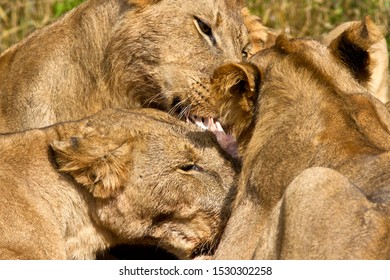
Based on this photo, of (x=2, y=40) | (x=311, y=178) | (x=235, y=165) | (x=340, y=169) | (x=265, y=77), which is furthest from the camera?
(x=2, y=40)

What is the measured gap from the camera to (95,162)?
576cm

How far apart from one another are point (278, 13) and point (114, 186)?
465 cm

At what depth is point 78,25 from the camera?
7031 millimetres

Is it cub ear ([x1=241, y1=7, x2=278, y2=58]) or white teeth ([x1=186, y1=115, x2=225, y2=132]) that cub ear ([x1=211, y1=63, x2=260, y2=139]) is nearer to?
white teeth ([x1=186, y1=115, x2=225, y2=132])

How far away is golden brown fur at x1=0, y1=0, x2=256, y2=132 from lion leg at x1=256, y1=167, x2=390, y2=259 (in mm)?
1855

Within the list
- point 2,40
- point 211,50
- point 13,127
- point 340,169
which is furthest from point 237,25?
point 2,40

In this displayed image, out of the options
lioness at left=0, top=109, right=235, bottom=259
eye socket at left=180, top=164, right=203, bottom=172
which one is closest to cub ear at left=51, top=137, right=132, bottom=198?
lioness at left=0, top=109, right=235, bottom=259

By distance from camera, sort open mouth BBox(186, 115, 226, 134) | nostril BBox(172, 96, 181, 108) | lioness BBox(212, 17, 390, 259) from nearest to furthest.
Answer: lioness BBox(212, 17, 390, 259), open mouth BBox(186, 115, 226, 134), nostril BBox(172, 96, 181, 108)

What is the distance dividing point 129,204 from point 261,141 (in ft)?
2.63

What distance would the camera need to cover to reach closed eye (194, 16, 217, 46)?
6840mm

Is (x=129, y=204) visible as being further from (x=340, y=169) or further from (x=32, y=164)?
(x=340, y=169)

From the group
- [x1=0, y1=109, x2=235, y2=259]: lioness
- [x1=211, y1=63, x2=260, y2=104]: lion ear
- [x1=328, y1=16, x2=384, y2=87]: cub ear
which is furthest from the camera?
[x1=0, y1=109, x2=235, y2=259]: lioness

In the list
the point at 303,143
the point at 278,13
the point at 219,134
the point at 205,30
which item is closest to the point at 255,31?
the point at 205,30

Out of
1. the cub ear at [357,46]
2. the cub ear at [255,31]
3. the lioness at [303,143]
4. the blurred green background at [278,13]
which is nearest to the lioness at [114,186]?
the lioness at [303,143]
